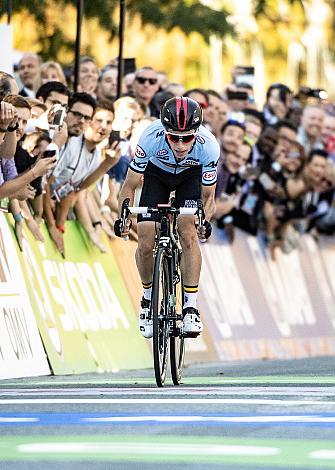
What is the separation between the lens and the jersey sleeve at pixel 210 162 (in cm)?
1301

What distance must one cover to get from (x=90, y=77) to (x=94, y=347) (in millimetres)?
3627

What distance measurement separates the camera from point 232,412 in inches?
392

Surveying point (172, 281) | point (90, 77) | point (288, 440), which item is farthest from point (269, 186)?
point (288, 440)

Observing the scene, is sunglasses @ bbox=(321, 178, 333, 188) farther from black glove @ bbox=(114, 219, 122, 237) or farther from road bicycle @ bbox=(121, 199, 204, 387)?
black glove @ bbox=(114, 219, 122, 237)

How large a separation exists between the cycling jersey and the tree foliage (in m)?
18.6

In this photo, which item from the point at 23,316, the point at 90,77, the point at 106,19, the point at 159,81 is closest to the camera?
the point at 23,316

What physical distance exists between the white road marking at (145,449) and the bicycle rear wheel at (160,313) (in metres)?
3.88

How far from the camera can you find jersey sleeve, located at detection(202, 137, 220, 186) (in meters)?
13.0

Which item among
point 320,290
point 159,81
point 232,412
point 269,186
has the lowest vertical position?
point 320,290

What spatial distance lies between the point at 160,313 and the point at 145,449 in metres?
4.53

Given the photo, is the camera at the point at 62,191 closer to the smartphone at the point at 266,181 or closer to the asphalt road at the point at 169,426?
the asphalt road at the point at 169,426

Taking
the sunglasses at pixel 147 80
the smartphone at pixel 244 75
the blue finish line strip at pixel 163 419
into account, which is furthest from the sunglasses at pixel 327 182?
the blue finish line strip at pixel 163 419

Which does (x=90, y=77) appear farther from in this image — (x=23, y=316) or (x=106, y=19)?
(x=106, y=19)

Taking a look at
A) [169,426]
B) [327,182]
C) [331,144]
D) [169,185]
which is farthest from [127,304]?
[169,426]
